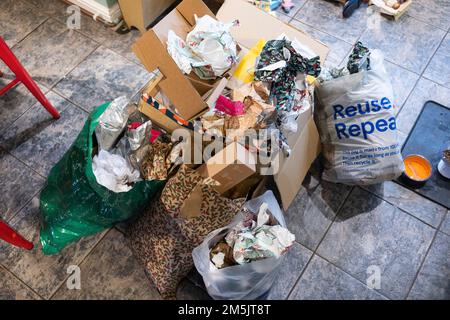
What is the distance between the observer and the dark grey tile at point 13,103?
77.9 inches

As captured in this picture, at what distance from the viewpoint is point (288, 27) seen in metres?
1.64

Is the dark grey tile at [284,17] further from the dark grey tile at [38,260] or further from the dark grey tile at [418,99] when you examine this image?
the dark grey tile at [38,260]

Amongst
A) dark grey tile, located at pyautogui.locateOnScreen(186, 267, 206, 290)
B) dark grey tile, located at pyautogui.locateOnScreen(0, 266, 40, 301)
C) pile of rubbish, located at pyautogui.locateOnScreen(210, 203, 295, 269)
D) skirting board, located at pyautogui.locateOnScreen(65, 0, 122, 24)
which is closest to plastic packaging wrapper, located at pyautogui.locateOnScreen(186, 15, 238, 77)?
pile of rubbish, located at pyautogui.locateOnScreen(210, 203, 295, 269)

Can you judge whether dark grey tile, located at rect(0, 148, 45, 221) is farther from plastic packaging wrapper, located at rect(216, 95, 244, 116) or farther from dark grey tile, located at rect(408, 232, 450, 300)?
dark grey tile, located at rect(408, 232, 450, 300)

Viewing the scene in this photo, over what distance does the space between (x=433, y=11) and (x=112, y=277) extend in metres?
2.18

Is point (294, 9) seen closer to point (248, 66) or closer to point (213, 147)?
point (248, 66)

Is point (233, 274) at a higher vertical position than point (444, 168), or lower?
higher

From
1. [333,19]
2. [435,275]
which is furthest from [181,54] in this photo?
[435,275]

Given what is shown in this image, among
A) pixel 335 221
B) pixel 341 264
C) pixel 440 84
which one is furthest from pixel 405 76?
pixel 341 264

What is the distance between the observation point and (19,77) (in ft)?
5.74

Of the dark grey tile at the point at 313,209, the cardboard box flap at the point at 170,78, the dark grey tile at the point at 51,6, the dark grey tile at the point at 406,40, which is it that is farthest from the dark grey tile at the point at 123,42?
the dark grey tile at the point at 406,40

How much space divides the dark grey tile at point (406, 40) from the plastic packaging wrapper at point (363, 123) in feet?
1.99

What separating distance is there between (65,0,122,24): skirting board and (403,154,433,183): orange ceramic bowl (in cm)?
162

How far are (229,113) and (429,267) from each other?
3.42ft
